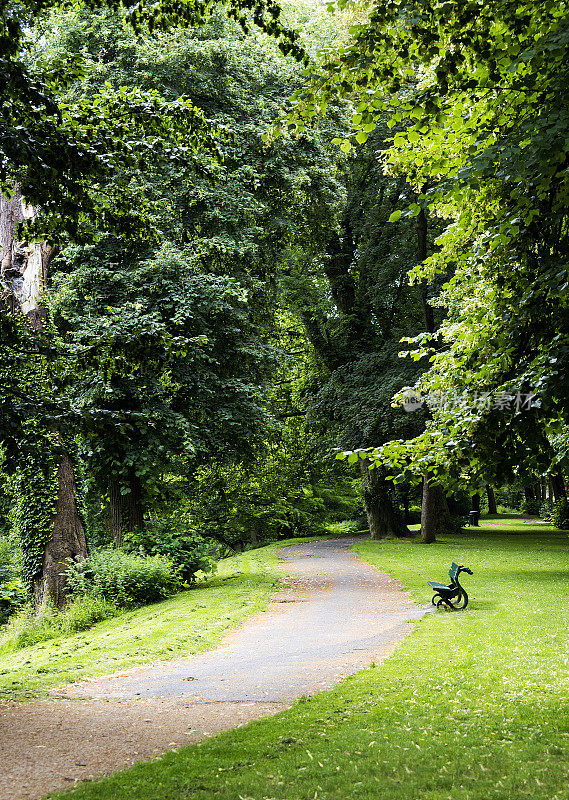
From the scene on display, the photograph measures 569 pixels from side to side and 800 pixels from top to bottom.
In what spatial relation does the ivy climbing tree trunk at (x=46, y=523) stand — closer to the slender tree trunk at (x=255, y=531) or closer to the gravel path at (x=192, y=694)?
the gravel path at (x=192, y=694)

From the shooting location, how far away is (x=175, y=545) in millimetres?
17047

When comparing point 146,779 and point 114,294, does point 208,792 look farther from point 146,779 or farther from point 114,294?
point 114,294

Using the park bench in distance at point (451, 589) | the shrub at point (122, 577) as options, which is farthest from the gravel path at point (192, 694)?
the shrub at point (122, 577)

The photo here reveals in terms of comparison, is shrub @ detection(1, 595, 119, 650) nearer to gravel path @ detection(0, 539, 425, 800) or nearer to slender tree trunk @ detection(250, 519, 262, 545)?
gravel path @ detection(0, 539, 425, 800)

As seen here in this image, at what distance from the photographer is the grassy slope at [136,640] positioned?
9070mm

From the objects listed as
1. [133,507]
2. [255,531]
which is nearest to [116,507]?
[133,507]

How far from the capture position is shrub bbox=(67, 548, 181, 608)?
14.3 metres

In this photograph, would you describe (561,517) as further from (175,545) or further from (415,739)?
(415,739)

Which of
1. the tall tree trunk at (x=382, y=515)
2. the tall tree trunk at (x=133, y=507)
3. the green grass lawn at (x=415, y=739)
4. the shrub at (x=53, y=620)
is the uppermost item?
the tall tree trunk at (x=133, y=507)

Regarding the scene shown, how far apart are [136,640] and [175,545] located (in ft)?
20.7

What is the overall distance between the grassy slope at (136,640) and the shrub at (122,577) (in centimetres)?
48

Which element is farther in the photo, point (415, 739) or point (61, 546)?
point (61, 546)

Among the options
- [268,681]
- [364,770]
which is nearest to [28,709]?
[268,681]

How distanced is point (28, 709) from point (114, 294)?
419 inches
